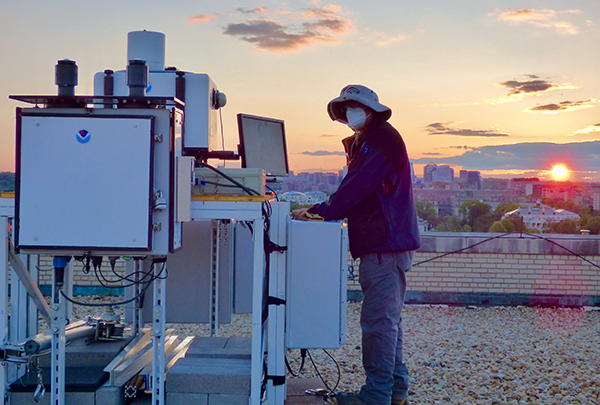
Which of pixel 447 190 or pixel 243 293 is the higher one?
pixel 447 190

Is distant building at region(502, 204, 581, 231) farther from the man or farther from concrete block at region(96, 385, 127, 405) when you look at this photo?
concrete block at region(96, 385, 127, 405)

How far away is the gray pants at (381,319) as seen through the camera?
3020 millimetres

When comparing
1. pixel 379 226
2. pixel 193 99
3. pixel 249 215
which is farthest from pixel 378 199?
pixel 193 99

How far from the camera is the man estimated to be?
2.97 m

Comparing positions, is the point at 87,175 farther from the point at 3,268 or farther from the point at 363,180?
the point at 363,180

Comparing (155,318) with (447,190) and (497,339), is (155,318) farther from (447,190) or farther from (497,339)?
(447,190)

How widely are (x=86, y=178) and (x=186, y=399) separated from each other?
4.28 ft

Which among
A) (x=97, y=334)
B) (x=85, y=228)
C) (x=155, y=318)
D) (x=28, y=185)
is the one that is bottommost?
(x=97, y=334)

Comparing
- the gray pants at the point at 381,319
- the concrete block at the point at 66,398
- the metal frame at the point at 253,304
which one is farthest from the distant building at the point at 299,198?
the concrete block at the point at 66,398

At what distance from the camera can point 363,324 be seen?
3.10 metres

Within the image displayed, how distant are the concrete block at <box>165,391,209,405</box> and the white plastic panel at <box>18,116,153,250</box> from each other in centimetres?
99

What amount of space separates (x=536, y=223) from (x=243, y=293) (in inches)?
232

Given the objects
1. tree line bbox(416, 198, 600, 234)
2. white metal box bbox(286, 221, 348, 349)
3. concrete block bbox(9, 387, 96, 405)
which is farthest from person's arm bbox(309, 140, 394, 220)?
tree line bbox(416, 198, 600, 234)

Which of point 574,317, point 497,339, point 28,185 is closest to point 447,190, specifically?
point 574,317
